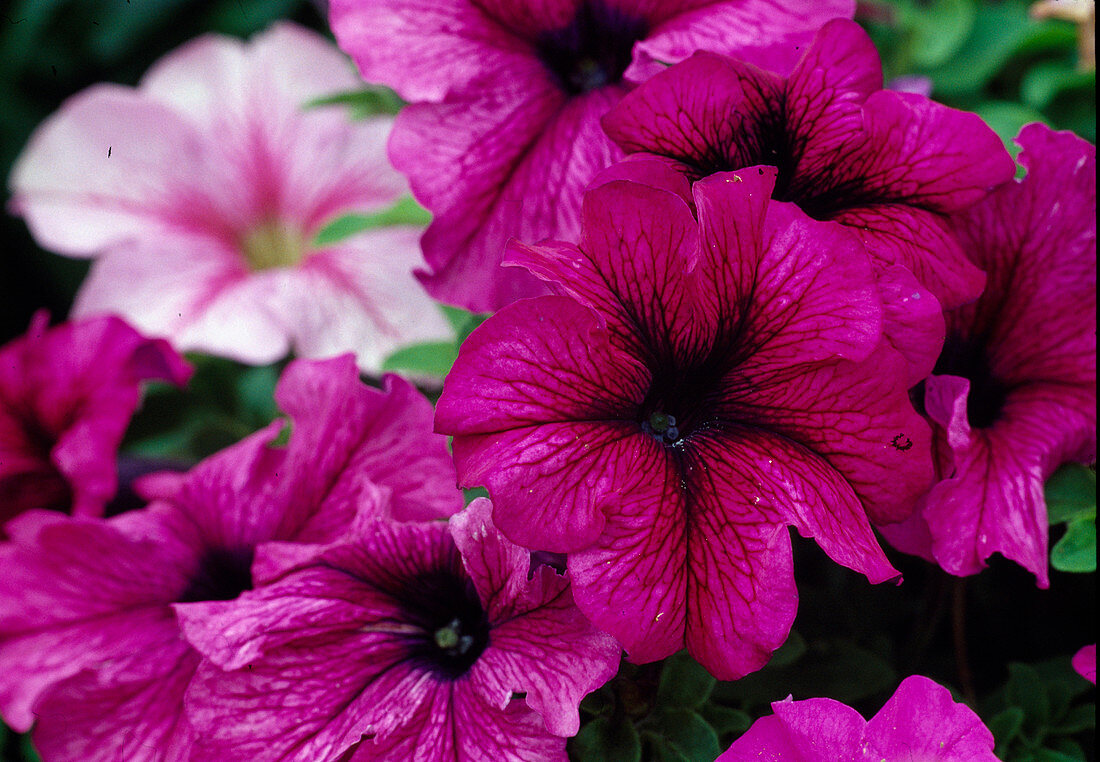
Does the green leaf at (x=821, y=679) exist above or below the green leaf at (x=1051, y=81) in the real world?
below

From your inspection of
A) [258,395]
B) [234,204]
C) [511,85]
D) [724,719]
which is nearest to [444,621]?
[724,719]

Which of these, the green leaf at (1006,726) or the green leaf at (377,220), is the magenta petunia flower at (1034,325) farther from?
the green leaf at (377,220)

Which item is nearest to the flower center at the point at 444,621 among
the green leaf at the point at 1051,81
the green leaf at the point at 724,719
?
the green leaf at the point at 724,719

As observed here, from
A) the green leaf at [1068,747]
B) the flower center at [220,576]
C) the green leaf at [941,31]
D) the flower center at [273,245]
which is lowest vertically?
the flower center at [273,245]

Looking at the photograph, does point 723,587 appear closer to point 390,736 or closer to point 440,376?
point 390,736

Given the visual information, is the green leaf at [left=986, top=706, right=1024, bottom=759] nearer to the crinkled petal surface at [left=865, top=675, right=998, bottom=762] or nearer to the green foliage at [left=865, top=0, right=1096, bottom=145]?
the crinkled petal surface at [left=865, top=675, right=998, bottom=762]

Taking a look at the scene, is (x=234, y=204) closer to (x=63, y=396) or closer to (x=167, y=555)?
(x=63, y=396)
